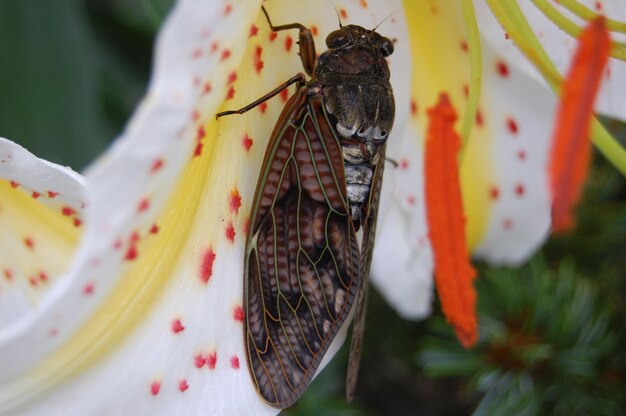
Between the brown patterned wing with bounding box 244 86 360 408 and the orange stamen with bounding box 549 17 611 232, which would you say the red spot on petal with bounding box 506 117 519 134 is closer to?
the brown patterned wing with bounding box 244 86 360 408

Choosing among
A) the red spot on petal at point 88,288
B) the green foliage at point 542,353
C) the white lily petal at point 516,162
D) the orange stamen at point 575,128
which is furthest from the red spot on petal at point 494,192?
the red spot on petal at point 88,288

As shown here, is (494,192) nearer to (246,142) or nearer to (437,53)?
(437,53)

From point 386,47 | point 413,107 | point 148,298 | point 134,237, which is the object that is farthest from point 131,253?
point 413,107

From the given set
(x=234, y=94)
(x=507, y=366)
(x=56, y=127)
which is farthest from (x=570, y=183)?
(x=56, y=127)

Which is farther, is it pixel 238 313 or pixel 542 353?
pixel 542 353

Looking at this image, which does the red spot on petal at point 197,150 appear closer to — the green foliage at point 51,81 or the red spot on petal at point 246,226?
the red spot on petal at point 246,226
